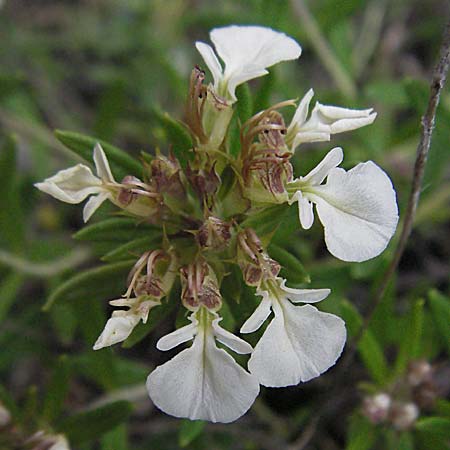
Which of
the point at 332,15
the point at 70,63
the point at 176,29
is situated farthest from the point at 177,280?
the point at 70,63

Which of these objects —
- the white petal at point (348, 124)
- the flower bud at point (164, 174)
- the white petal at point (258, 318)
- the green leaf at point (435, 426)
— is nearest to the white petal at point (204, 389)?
the white petal at point (258, 318)

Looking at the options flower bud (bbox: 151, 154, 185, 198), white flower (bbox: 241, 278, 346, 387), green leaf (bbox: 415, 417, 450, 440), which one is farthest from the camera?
green leaf (bbox: 415, 417, 450, 440)

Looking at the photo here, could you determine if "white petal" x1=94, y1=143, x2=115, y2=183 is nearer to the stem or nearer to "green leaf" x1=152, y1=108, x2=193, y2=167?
"green leaf" x1=152, y1=108, x2=193, y2=167

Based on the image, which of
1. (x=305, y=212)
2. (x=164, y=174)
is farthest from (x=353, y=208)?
(x=164, y=174)

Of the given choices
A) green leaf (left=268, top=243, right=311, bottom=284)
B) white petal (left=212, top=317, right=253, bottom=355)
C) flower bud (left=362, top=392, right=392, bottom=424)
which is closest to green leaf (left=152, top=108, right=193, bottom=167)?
green leaf (left=268, top=243, right=311, bottom=284)

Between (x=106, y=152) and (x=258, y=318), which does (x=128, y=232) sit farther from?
(x=258, y=318)

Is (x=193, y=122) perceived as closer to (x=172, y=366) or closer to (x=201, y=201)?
(x=201, y=201)

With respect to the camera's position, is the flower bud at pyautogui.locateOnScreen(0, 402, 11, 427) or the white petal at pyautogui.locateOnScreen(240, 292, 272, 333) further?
the flower bud at pyautogui.locateOnScreen(0, 402, 11, 427)
